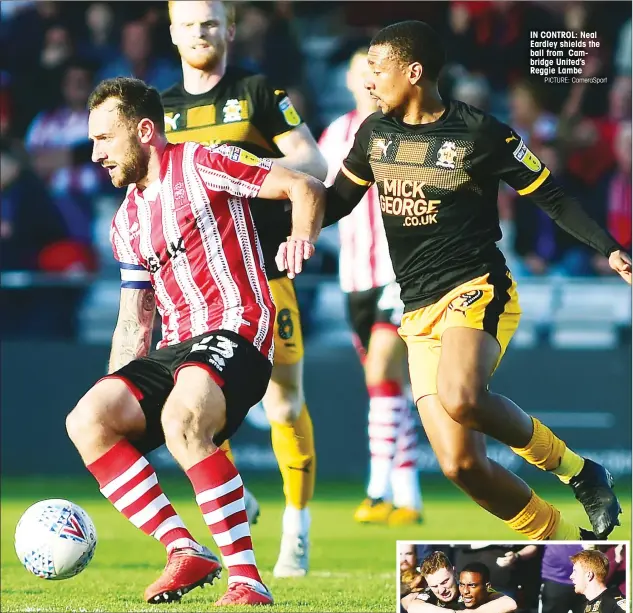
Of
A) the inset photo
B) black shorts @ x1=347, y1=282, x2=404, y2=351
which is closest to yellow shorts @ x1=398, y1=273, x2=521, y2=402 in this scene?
the inset photo

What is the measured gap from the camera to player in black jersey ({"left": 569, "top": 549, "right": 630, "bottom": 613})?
496cm

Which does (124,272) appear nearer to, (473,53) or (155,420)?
(155,420)

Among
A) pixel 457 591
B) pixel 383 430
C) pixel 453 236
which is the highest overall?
pixel 453 236

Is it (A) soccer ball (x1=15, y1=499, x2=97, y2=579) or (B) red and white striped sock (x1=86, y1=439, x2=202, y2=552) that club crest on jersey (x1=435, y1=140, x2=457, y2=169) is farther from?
(A) soccer ball (x1=15, y1=499, x2=97, y2=579)

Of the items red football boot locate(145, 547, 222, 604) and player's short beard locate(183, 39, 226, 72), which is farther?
player's short beard locate(183, 39, 226, 72)

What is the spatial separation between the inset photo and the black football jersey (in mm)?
1096

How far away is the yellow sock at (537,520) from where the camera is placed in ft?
17.9

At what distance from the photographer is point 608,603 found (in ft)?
16.5

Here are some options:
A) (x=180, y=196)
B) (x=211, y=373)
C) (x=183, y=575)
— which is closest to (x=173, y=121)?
(x=180, y=196)

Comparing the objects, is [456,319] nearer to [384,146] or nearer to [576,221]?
[576,221]

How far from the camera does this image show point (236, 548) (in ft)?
16.4

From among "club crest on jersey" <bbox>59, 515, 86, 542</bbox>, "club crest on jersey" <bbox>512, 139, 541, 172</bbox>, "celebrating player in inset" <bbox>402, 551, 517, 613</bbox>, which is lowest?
"celebrating player in inset" <bbox>402, 551, 517, 613</bbox>

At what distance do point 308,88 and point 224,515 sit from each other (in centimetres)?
839

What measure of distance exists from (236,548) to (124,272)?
136 centimetres
